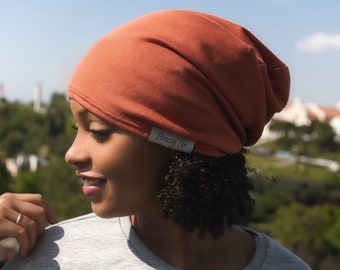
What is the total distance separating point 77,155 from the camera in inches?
41.8

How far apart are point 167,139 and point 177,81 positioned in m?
0.11

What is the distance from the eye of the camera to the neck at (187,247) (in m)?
1.17

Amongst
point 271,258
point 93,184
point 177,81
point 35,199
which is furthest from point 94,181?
point 271,258

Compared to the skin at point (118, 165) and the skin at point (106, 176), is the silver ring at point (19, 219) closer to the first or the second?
the skin at point (106, 176)

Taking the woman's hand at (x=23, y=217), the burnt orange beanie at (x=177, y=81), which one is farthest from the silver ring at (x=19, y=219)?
the burnt orange beanie at (x=177, y=81)

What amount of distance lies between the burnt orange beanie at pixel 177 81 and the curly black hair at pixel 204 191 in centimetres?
3

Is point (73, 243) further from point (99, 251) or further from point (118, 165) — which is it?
point (118, 165)

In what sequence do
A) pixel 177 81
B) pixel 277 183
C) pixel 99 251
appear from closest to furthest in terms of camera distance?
pixel 177 81 < pixel 99 251 < pixel 277 183

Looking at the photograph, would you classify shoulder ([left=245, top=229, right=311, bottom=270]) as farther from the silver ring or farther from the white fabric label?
the silver ring

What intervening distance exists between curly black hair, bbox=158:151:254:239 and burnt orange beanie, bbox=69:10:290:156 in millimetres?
32

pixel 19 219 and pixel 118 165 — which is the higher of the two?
pixel 118 165

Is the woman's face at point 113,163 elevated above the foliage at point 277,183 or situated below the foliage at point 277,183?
→ above

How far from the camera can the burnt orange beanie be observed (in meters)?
1.02

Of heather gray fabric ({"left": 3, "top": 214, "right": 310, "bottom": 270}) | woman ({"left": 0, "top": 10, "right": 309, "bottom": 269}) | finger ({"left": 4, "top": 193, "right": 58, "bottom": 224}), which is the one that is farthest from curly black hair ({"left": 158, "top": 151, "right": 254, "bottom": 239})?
finger ({"left": 4, "top": 193, "right": 58, "bottom": 224})
